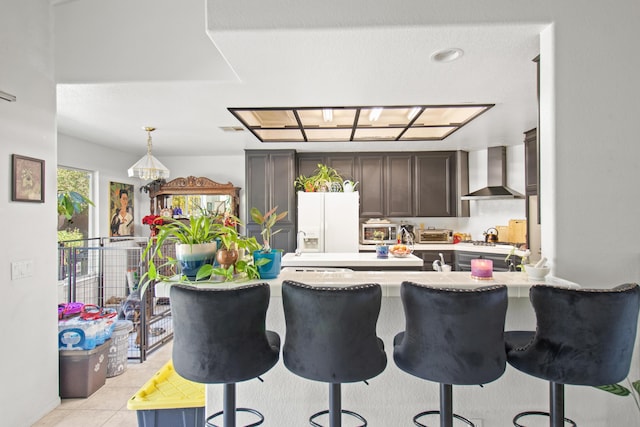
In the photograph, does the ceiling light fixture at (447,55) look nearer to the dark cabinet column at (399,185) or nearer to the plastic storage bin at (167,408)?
the plastic storage bin at (167,408)

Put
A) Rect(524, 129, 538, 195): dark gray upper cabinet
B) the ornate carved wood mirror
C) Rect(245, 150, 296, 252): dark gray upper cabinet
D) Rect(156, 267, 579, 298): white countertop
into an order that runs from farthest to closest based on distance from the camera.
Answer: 1. the ornate carved wood mirror
2. Rect(245, 150, 296, 252): dark gray upper cabinet
3. Rect(524, 129, 538, 195): dark gray upper cabinet
4. Rect(156, 267, 579, 298): white countertop

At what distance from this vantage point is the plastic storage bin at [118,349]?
2.83 m

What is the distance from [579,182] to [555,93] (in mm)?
462

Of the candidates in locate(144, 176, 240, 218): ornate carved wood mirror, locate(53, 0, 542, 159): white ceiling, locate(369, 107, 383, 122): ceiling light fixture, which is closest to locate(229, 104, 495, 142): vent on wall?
locate(369, 107, 383, 122): ceiling light fixture

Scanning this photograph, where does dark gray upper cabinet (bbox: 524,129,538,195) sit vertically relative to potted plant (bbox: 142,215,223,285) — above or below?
above

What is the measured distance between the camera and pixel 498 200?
15.7ft

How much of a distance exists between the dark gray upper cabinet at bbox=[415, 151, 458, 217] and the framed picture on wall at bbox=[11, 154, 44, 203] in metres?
4.39

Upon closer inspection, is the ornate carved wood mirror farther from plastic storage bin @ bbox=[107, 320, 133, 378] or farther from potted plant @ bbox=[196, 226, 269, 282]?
potted plant @ bbox=[196, 226, 269, 282]

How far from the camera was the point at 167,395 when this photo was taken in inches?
72.8

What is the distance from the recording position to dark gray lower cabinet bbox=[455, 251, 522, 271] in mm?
4176

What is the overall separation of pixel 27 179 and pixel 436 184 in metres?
4.68

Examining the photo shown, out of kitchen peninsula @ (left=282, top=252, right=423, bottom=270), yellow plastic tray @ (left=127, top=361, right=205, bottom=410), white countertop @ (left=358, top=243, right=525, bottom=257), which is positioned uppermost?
white countertop @ (left=358, top=243, right=525, bottom=257)

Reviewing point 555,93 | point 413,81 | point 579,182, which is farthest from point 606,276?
point 413,81

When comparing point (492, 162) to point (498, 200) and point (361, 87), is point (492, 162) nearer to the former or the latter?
point (498, 200)
